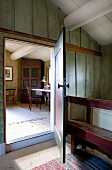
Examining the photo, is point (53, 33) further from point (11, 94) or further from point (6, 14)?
point (11, 94)

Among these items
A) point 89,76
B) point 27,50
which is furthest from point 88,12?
point 27,50

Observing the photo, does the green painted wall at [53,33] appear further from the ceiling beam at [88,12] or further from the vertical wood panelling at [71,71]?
the ceiling beam at [88,12]

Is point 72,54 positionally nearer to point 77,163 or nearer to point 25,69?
point 77,163

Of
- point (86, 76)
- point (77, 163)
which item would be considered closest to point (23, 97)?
point (86, 76)

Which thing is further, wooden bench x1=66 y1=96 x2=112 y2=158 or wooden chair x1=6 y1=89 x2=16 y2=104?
wooden chair x1=6 y1=89 x2=16 y2=104

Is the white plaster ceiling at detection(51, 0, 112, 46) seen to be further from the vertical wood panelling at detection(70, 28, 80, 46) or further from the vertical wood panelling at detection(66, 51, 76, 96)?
the vertical wood panelling at detection(66, 51, 76, 96)

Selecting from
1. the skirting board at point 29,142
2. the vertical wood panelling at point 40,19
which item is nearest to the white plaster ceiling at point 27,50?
the vertical wood panelling at point 40,19

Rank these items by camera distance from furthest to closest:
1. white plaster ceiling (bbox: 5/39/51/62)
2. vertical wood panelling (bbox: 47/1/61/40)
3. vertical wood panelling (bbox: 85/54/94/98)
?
white plaster ceiling (bbox: 5/39/51/62)
vertical wood panelling (bbox: 85/54/94/98)
vertical wood panelling (bbox: 47/1/61/40)

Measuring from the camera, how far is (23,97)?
A: 26.1 ft

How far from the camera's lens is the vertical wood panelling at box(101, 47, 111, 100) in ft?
13.1

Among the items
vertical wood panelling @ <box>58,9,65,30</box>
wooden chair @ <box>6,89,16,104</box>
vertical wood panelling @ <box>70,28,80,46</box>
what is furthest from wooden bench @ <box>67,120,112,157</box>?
wooden chair @ <box>6,89,16,104</box>

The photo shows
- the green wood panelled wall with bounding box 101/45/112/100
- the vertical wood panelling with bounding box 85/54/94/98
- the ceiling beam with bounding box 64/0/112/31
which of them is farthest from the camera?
the green wood panelled wall with bounding box 101/45/112/100

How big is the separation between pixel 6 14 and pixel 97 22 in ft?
6.47

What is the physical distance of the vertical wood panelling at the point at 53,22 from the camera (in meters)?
3.09
